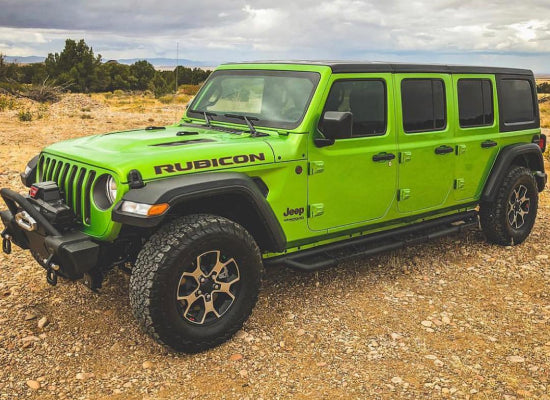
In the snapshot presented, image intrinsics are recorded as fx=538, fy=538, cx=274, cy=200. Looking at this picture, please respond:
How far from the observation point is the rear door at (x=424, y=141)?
481 cm

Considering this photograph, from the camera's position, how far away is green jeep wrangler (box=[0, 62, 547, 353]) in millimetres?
3439

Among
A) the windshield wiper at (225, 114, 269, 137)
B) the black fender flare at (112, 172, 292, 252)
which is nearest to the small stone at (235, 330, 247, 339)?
the black fender flare at (112, 172, 292, 252)

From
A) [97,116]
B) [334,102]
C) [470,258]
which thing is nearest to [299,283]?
[334,102]

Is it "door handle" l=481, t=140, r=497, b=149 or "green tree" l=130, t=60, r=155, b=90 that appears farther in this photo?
"green tree" l=130, t=60, r=155, b=90

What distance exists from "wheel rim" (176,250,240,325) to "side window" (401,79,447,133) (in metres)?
2.16

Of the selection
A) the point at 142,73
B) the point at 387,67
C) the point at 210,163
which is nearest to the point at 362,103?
the point at 387,67

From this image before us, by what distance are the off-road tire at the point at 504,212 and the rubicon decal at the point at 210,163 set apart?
3.19 meters

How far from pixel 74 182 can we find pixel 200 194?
3.04 ft

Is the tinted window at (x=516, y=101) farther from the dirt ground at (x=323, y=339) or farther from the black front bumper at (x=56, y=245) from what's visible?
the black front bumper at (x=56, y=245)

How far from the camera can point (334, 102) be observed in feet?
14.1

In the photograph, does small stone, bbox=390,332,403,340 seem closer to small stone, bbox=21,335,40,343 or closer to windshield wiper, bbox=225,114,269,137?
windshield wiper, bbox=225,114,269,137

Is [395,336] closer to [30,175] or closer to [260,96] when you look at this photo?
[260,96]

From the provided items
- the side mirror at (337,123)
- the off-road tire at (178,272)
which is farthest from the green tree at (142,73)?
the off-road tire at (178,272)

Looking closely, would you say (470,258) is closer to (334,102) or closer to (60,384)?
(334,102)
